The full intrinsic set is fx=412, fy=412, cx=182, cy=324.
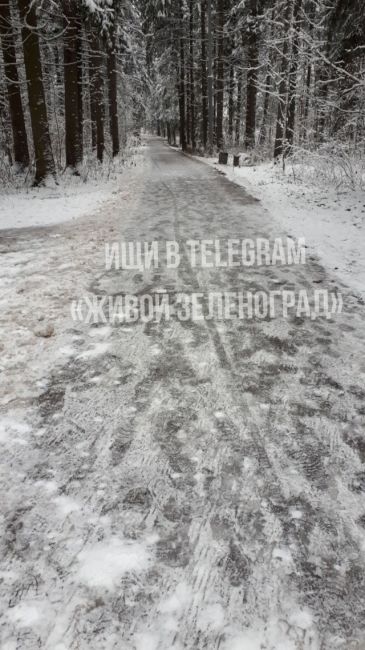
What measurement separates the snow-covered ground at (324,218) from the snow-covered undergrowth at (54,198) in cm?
489

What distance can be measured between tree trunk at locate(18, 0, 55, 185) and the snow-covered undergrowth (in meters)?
0.65

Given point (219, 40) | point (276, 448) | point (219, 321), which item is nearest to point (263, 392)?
point (276, 448)

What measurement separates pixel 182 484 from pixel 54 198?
452 inches

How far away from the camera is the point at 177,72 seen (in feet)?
118

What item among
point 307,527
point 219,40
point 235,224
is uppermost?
point 219,40

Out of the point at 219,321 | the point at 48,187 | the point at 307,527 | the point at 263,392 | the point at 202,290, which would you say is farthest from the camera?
the point at 48,187

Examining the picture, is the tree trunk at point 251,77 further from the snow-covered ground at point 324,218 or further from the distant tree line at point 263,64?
the snow-covered ground at point 324,218

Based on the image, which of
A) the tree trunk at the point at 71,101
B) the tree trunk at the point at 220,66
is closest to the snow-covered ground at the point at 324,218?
the tree trunk at the point at 71,101

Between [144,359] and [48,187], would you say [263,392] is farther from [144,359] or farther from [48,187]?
[48,187]

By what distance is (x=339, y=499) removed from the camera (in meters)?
2.31

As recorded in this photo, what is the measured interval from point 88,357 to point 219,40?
31.5 meters

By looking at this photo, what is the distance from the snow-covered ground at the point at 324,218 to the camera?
6.38 m

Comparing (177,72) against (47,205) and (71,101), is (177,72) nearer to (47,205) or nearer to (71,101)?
(71,101)

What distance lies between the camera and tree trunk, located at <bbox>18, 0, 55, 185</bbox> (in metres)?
12.0
